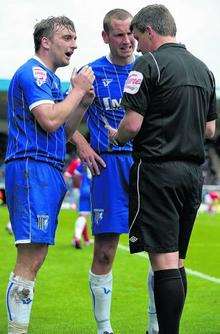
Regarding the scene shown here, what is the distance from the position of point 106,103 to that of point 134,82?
113cm

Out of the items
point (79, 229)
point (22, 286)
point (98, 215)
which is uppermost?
point (98, 215)

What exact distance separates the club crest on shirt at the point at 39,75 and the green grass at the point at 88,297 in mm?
2085

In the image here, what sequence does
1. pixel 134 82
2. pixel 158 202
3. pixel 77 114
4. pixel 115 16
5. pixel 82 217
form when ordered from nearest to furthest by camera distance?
pixel 134 82, pixel 158 202, pixel 77 114, pixel 115 16, pixel 82 217

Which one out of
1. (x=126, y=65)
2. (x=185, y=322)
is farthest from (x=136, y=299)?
(x=126, y=65)

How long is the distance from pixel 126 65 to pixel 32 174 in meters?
1.37

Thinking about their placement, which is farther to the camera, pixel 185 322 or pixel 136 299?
pixel 136 299

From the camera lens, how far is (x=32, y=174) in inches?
189

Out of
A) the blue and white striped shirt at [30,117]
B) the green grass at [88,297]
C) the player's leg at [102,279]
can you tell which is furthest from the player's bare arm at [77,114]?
the green grass at [88,297]

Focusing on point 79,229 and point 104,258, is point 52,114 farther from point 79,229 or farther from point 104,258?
point 79,229

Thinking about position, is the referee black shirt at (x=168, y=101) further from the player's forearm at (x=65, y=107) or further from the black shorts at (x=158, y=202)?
the player's forearm at (x=65, y=107)

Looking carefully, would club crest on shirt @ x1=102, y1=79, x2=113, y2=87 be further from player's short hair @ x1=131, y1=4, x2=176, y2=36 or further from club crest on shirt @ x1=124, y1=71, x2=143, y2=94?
club crest on shirt @ x1=124, y1=71, x2=143, y2=94

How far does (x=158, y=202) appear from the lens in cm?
462

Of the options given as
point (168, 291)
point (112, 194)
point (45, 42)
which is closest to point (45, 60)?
point (45, 42)

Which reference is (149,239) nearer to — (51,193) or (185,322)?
(51,193)
